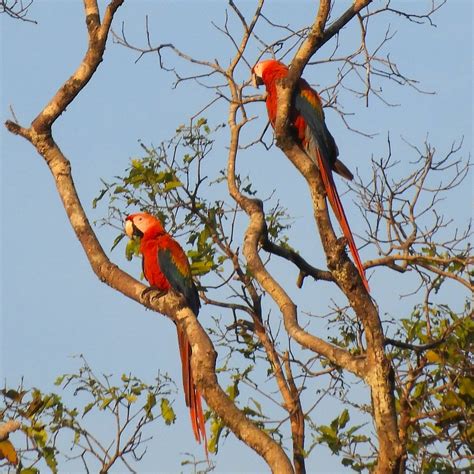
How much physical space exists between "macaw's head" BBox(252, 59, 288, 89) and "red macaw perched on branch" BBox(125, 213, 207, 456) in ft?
3.24

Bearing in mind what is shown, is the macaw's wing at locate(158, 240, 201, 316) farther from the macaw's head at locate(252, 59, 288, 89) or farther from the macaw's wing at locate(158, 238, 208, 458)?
the macaw's head at locate(252, 59, 288, 89)

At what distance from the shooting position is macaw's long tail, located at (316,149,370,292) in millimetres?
3240

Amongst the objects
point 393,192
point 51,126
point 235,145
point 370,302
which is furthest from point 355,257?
point 51,126

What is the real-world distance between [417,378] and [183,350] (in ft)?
3.87

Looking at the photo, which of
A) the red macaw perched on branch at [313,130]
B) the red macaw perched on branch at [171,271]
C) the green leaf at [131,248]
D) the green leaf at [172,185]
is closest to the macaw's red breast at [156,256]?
the red macaw perched on branch at [171,271]

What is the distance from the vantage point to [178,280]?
4.40m

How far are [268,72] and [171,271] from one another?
3.56 ft

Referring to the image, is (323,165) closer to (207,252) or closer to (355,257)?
(355,257)

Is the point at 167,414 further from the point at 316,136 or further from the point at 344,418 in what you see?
the point at 316,136

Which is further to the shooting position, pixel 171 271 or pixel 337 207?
pixel 171 271

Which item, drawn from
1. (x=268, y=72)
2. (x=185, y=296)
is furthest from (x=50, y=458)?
(x=268, y=72)

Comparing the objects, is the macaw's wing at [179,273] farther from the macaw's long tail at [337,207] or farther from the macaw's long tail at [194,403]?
the macaw's long tail at [337,207]

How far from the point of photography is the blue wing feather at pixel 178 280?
4379mm

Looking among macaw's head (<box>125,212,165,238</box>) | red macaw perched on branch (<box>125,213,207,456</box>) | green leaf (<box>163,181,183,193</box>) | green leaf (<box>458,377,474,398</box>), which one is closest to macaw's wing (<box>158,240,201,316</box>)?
red macaw perched on branch (<box>125,213,207,456</box>)
